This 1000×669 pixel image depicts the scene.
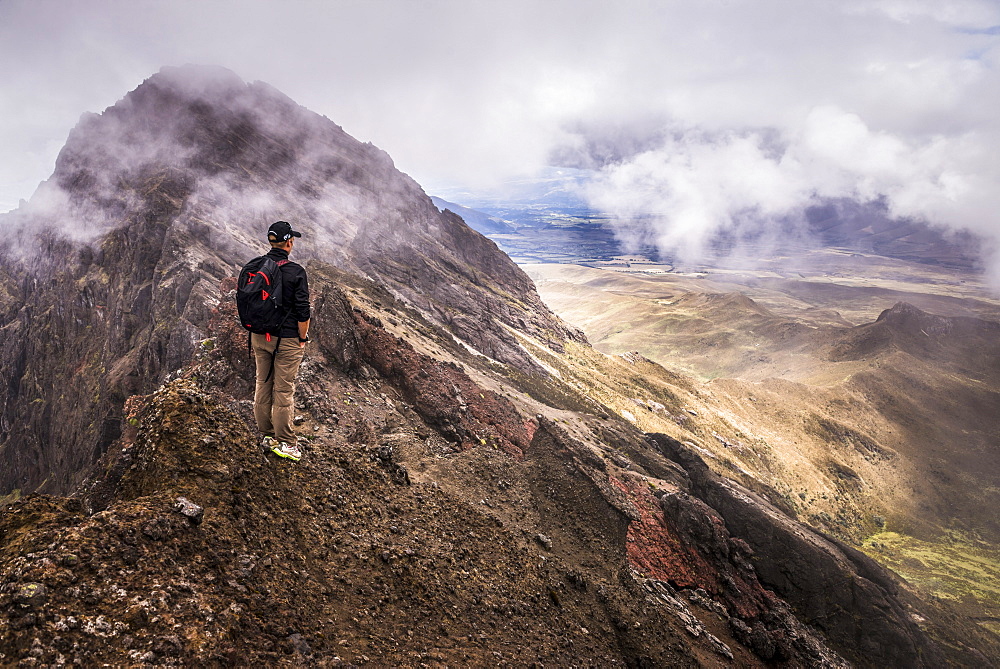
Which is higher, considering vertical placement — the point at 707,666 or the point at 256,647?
the point at 256,647

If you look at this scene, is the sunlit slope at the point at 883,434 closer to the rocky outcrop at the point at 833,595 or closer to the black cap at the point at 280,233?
the rocky outcrop at the point at 833,595

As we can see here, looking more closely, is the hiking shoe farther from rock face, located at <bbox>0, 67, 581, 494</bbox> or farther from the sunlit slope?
the sunlit slope

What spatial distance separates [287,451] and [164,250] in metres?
34.1

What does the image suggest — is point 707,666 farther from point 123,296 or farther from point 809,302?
point 809,302

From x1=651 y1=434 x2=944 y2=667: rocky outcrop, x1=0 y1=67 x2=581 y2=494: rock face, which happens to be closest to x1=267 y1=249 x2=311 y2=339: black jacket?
x1=651 y1=434 x2=944 y2=667: rocky outcrop

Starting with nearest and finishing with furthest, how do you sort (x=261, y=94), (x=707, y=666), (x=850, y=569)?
1. (x=707, y=666)
2. (x=850, y=569)
3. (x=261, y=94)

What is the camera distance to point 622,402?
45500 millimetres

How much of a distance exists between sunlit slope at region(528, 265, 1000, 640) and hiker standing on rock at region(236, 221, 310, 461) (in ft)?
117

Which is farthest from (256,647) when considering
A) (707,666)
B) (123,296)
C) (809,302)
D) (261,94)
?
(809,302)

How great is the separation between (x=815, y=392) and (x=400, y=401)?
2302 inches

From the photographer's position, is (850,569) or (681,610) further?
(850,569)

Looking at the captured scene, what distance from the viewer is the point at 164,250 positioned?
108 feet

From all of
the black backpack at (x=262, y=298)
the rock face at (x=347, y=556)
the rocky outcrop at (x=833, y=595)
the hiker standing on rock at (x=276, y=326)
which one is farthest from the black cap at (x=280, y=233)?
the rocky outcrop at (x=833, y=595)

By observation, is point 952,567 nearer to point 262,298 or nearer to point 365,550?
point 365,550
